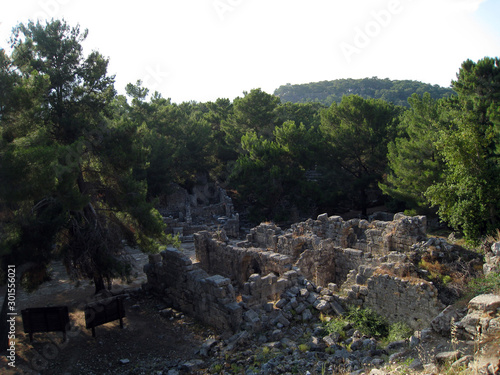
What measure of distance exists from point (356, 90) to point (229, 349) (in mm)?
112052

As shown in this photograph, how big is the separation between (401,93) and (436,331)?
316ft

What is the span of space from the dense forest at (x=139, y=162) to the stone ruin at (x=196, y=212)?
1681 mm

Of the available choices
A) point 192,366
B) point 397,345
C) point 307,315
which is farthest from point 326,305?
point 192,366

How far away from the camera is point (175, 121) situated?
33.7 meters

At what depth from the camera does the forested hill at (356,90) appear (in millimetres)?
93250

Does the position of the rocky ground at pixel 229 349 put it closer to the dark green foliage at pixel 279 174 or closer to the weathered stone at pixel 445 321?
the weathered stone at pixel 445 321

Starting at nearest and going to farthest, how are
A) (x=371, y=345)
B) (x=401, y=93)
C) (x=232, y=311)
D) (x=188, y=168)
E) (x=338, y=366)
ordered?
(x=338, y=366) < (x=371, y=345) < (x=232, y=311) < (x=188, y=168) < (x=401, y=93)

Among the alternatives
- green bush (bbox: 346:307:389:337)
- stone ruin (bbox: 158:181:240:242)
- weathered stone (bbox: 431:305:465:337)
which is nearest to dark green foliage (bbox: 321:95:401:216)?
stone ruin (bbox: 158:181:240:242)

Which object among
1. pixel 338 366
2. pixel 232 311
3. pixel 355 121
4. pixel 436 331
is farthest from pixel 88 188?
pixel 355 121

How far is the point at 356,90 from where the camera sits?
366 ft

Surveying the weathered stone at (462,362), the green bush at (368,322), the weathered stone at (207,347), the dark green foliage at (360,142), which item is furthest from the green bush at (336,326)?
the dark green foliage at (360,142)

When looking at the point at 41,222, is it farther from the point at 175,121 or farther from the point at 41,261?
the point at 175,121

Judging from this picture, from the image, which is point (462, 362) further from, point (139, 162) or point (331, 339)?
point (139, 162)

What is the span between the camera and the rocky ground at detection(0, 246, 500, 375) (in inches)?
274
